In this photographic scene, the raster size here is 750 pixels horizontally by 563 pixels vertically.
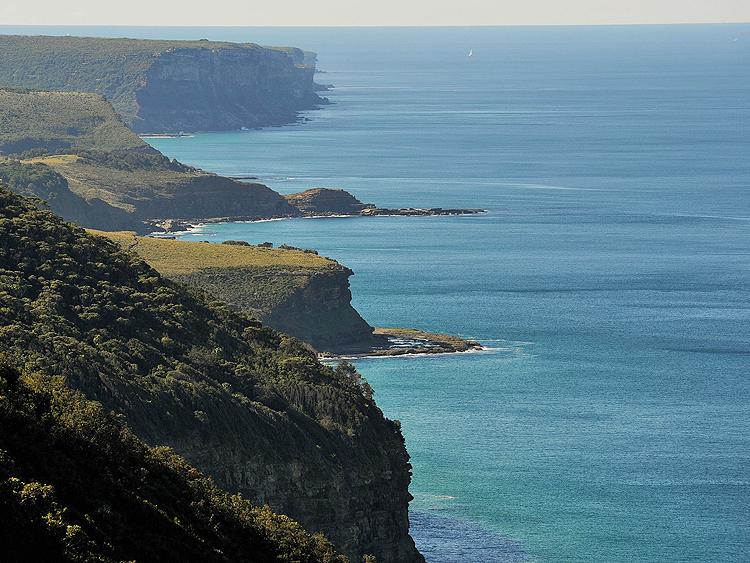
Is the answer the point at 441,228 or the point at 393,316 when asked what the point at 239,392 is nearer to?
the point at 393,316

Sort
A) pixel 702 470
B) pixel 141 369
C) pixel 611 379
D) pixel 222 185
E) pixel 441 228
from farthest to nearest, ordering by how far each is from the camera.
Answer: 1. pixel 222 185
2. pixel 441 228
3. pixel 611 379
4. pixel 702 470
5. pixel 141 369

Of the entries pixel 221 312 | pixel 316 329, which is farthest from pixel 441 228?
pixel 221 312

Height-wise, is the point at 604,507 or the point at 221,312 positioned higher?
the point at 221,312

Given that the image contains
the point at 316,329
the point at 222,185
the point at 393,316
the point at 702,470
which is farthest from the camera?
the point at 222,185

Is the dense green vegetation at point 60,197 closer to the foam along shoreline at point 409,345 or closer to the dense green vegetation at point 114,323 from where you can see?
the foam along shoreline at point 409,345

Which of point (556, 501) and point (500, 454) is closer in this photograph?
point (556, 501)

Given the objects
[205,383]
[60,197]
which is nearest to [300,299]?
[60,197]

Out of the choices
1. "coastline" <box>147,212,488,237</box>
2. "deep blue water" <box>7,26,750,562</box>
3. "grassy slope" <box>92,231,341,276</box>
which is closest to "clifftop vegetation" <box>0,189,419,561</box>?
"deep blue water" <box>7,26,750,562</box>
